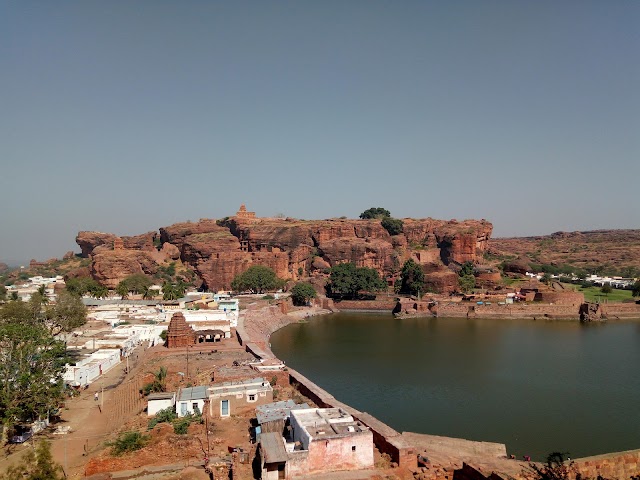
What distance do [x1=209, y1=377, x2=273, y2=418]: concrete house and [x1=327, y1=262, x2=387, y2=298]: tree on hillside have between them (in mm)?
37749

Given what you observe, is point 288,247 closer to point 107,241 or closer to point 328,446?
point 107,241

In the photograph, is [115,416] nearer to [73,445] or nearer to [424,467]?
[73,445]

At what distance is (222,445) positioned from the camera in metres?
13.8

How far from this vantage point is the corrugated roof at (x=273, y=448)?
1104cm

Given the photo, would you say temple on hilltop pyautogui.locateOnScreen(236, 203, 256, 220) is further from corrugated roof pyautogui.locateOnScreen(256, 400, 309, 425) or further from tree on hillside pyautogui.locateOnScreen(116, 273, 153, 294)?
corrugated roof pyautogui.locateOnScreen(256, 400, 309, 425)

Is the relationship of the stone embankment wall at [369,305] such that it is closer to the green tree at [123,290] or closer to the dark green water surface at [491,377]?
the dark green water surface at [491,377]

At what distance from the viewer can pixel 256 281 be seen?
180 ft

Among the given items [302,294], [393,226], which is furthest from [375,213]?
[302,294]

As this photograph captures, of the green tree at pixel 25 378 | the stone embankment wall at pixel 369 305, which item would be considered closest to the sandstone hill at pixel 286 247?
the stone embankment wall at pixel 369 305

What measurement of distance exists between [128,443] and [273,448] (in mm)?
4366

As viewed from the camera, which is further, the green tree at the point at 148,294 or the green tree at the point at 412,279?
the green tree at the point at 412,279

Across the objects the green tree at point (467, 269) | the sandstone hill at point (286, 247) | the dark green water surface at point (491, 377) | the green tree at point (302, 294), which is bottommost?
the dark green water surface at point (491, 377)

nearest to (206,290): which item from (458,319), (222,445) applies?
(458,319)

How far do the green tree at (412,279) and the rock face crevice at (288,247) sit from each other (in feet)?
4.12
